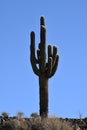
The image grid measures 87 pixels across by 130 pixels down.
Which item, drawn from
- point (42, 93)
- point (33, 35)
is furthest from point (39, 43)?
point (42, 93)

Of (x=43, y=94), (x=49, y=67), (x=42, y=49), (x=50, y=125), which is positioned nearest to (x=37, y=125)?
(x=50, y=125)

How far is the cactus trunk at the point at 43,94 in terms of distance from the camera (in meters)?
31.2

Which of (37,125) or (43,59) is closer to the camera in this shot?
(37,125)

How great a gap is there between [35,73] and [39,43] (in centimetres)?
168

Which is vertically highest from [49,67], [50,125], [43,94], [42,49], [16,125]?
[42,49]

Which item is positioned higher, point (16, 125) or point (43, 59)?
point (43, 59)

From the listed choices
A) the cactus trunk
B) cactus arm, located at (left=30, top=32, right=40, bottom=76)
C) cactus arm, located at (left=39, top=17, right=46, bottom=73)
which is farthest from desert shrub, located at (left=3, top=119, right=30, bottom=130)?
cactus arm, located at (left=39, top=17, right=46, bottom=73)

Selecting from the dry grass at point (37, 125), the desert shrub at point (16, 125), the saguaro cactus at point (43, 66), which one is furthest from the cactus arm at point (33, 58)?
the desert shrub at point (16, 125)

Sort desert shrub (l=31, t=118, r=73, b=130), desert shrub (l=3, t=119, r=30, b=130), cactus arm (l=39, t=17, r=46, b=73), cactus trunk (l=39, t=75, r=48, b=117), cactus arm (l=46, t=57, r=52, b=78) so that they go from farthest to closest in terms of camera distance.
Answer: cactus arm (l=39, t=17, r=46, b=73), cactus trunk (l=39, t=75, r=48, b=117), cactus arm (l=46, t=57, r=52, b=78), desert shrub (l=3, t=119, r=30, b=130), desert shrub (l=31, t=118, r=73, b=130)

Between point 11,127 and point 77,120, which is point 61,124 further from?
point 77,120

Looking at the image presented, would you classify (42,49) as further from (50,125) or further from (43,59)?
(50,125)

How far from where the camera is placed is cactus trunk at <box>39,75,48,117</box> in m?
31.2

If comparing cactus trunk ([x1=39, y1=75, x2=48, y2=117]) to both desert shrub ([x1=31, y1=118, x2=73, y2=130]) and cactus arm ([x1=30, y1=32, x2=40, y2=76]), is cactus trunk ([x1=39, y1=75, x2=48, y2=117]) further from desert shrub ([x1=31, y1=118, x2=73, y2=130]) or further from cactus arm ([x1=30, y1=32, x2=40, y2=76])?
desert shrub ([x1=31, y1=118, x2=73, y2=130])

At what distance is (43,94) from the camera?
31.4 metres
